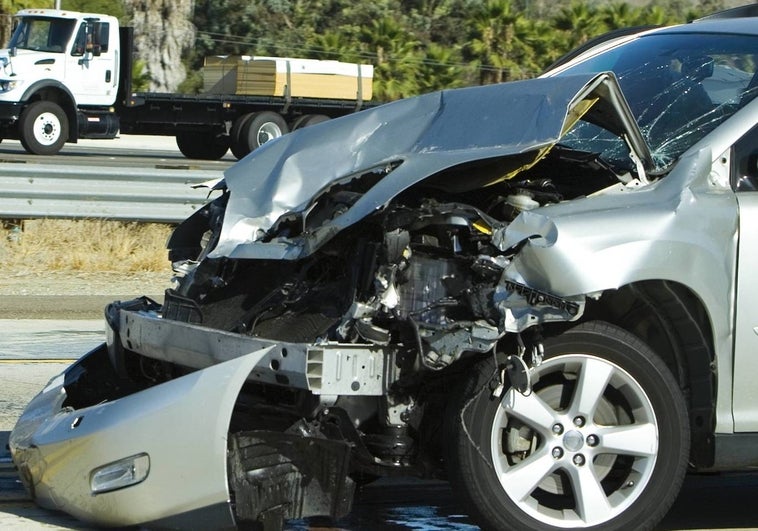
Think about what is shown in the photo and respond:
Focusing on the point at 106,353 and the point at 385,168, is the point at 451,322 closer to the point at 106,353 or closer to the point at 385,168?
the point at 385,168

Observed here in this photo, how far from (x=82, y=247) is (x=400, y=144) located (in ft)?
26.7

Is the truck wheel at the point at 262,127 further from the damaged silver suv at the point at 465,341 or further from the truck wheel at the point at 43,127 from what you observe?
the damaged silver suv at the point at 465,341

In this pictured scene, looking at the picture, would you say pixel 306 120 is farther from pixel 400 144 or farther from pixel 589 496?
pixel 589 496

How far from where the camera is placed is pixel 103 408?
4426 millimetres

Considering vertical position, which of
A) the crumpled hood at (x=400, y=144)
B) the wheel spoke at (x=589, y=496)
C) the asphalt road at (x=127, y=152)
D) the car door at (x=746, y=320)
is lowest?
the asphalt road at (x=127, y=152)

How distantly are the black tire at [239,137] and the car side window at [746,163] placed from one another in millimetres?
21725

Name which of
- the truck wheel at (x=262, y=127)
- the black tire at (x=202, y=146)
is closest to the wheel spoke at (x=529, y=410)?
the truck wheel at (x=262, y=127)

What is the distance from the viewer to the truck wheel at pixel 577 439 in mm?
4238

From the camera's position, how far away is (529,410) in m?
4.27

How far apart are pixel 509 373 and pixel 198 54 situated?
41.2 meters

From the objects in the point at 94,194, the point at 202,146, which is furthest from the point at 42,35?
the point at 94,194

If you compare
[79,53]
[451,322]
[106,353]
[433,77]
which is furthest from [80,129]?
[451,322]

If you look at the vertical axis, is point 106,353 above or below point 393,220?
below

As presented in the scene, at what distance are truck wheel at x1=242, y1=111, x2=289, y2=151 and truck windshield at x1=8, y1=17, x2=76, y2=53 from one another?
4.11m
